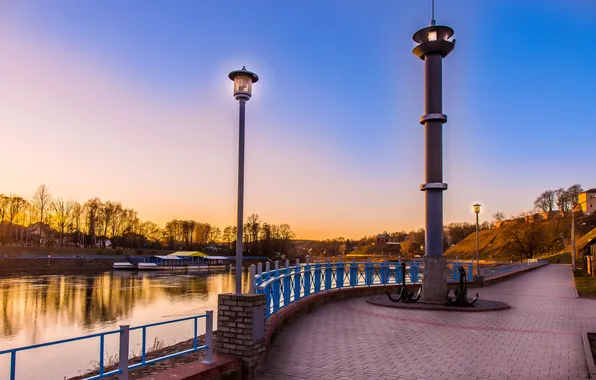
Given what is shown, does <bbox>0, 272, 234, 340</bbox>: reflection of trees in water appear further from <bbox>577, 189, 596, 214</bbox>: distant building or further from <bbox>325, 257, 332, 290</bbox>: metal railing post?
<bbox>577, 189, 596, 214</bbox>: distant building

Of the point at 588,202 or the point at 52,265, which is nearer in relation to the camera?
the point at 52,265

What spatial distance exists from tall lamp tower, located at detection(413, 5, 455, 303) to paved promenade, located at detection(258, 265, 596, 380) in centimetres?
207

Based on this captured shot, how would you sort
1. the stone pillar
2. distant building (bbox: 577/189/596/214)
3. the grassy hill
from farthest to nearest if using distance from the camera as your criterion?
distant building (bbox: 577/189/596/214) < the grassy hill < the stone pillar

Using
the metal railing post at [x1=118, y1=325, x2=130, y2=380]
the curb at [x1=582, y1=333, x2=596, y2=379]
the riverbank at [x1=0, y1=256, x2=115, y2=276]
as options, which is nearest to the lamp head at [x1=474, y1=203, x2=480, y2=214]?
the curb at [x1=582, y1=333, x2=596, y2=379]

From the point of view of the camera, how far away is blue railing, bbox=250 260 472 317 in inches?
406

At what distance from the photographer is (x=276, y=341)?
31.3ft

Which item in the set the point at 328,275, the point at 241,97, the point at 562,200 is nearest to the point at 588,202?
the point at 562,200

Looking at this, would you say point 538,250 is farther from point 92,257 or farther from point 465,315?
point 465,315

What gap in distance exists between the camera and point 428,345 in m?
9.33

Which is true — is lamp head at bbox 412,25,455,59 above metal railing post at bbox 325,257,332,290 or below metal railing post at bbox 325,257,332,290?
above

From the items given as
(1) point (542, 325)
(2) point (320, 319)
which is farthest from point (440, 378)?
(1) point (542, 325)

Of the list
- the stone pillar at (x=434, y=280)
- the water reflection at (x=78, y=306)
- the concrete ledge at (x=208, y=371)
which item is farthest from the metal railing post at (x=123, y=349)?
the water reflection at (x=78, y=306)

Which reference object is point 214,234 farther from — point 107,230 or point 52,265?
point 52,265

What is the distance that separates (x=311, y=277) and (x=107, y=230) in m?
97.5
